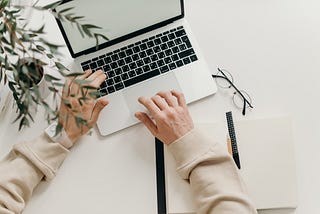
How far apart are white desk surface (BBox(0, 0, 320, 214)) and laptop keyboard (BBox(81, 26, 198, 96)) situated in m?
0.06

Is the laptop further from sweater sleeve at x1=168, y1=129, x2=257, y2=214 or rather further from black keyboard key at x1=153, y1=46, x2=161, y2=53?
sweater sleeve at x1=168, y1=129, x2=257, y2=214

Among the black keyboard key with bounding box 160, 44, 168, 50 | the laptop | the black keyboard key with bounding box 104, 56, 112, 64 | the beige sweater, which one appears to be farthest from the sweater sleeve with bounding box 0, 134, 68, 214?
the black keyboard key with bounding box 160, 44, 168, 50

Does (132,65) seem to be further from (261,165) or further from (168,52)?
(261,165)

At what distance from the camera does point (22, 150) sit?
1.08 meters

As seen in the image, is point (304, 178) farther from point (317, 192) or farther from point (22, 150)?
point (22, 150)

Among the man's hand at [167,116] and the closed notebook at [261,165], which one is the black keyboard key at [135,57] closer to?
the man's hand at [167,116]

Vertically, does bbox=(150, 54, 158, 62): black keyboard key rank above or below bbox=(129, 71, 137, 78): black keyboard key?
above

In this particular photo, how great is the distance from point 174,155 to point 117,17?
0.34 m

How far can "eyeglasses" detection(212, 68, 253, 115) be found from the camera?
3.75 feet

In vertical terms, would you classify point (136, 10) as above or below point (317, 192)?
above

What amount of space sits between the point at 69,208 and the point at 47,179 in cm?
8

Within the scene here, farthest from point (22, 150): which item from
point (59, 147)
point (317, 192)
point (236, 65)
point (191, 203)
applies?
point (317, 192)

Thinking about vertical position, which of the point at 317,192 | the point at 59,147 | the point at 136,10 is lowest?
the point at 317,192

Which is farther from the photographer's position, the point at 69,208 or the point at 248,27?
the point at 248,27
